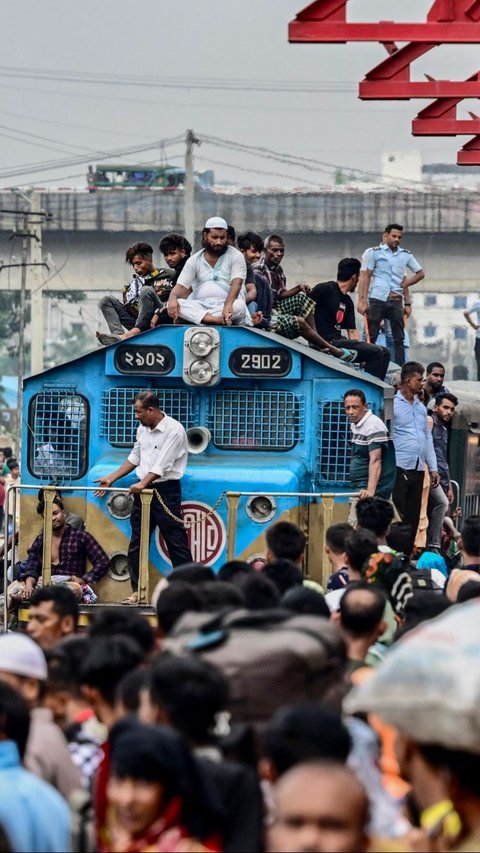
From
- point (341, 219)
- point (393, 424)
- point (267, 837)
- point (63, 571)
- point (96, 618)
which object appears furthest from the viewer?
point (341, 219)

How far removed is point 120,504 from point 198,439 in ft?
2.72

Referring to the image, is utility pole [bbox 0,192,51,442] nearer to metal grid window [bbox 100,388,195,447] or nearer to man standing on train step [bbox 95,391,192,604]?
metal grid window [bbox 100,388,195,447]

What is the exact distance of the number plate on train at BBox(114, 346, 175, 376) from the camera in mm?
13492

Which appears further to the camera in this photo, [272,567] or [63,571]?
[63,571]

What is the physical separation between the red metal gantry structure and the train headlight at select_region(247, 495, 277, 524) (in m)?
3.70

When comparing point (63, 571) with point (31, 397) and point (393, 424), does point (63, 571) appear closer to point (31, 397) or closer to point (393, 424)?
point (31, 397)

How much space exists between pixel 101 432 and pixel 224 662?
811 cm

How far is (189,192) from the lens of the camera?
52062 millimetres

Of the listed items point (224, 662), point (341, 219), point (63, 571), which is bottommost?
point (63, 571)

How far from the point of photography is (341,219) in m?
51.4

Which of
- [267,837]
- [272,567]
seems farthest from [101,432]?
[267,837]

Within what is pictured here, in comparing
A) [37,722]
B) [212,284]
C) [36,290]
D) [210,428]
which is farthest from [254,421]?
[36,290]

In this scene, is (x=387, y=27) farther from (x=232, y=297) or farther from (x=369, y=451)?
(x=369, y=451)

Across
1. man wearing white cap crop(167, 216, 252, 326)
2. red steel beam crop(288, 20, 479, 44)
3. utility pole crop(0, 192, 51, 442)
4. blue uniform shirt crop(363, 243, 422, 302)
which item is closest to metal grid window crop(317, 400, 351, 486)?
man wearing white cap crop(167, 216, 252, 326)
